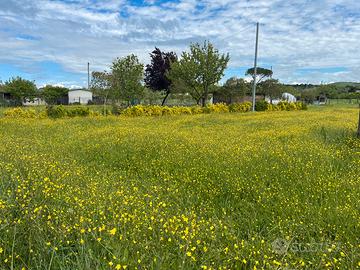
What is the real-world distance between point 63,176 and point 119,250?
237cm

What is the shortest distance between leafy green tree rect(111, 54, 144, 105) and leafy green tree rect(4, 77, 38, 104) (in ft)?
88.7

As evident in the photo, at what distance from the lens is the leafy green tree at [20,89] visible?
4672 cm

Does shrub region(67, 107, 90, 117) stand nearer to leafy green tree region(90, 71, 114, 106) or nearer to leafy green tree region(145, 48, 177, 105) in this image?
leafy green tree region(90, 71, 114, 106)

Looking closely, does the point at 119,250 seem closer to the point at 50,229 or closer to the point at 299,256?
the point at 50,229

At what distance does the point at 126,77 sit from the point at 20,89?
3008 cm

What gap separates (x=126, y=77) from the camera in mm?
26781

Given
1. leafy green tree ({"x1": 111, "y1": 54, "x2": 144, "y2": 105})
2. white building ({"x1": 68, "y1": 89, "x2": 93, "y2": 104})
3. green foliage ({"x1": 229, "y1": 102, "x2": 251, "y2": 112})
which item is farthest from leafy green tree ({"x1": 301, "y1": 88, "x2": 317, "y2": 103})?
leafy green tree ({"x1": 111, "y1": 54, "x2": 144, "y2": 105})

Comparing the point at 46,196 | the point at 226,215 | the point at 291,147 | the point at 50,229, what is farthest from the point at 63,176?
the point at 291,147

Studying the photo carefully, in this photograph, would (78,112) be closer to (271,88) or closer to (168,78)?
(168,78)

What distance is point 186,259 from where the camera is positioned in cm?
254

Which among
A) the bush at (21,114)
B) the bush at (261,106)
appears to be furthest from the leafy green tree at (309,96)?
the bush at (21,114)

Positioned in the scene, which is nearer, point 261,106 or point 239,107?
point 239,107

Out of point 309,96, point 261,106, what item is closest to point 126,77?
point 261,106

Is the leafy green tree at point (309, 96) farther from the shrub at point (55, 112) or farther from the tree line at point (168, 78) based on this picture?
the shrub at point (55, 112)
